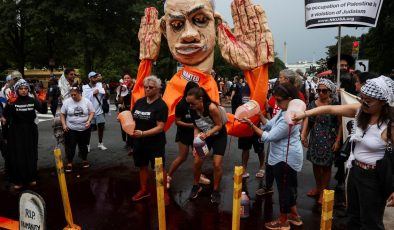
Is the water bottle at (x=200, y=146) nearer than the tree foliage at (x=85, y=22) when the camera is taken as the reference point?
Yes

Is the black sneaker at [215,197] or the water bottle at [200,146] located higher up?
the water bottle at [200,146]

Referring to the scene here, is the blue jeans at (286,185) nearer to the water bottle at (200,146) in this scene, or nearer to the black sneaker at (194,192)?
the water bottle at (200,146)

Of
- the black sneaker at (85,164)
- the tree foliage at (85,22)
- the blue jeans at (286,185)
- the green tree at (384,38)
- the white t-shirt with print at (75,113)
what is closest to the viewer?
the blue jeans at (286,185)

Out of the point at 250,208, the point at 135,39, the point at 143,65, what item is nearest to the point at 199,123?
the point at 250,208

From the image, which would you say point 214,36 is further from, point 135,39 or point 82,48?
point 135,39

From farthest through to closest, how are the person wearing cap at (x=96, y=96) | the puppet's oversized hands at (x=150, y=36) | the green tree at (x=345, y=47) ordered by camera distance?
1. the green tree at (x=345, y=47)
2. the person wearing cap at (x=96, y=96)
3. the puppet's oversized hands at (x=150, y=36)

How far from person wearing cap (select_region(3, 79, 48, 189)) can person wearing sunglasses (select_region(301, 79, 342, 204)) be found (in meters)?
3.98

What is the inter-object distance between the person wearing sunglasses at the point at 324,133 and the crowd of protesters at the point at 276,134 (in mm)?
12

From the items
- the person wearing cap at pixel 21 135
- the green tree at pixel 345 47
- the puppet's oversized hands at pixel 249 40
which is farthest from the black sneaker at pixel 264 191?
the green tree at pixel 345 47

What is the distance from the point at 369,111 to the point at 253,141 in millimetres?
2988

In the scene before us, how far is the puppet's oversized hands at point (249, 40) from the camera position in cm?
582

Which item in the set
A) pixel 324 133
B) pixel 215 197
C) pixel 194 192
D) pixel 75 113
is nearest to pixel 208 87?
pixel 194 192

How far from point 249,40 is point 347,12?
5.43ft

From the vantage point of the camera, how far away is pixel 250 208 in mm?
4930
